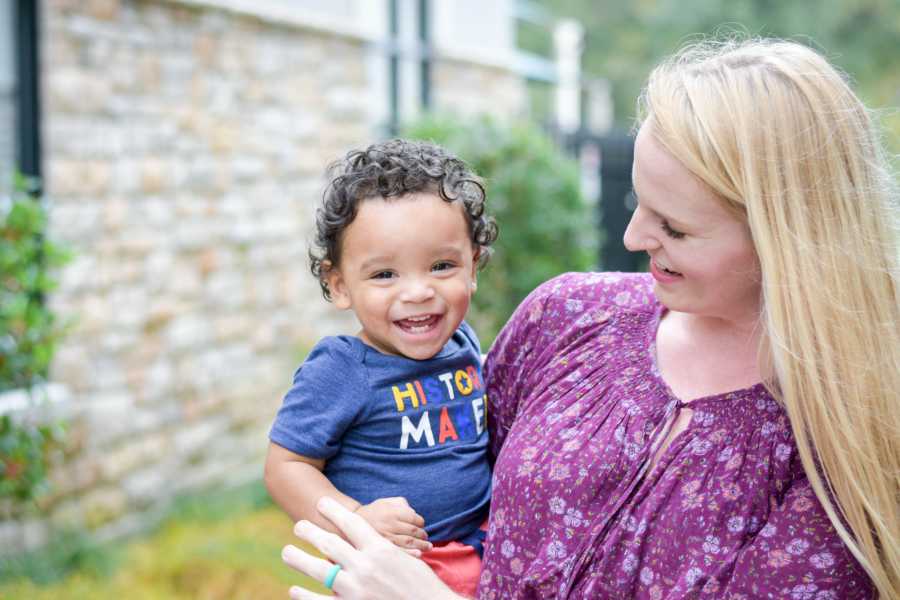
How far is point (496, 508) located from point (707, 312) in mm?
538

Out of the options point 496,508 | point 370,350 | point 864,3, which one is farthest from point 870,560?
point 864,3

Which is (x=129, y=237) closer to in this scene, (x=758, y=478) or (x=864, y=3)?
(x=758, y=478)

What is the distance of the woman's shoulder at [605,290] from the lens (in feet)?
7.46

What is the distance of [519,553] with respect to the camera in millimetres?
2049

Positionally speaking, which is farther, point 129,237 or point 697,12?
point 697,12

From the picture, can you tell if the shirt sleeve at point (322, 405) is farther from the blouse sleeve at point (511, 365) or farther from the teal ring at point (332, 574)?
the blouse sleeve at point (511, 365)

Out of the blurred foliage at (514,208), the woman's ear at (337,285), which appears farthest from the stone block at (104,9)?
the woman's ear at (337,285)

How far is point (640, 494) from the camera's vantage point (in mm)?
1950

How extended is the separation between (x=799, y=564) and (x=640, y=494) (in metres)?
0.29

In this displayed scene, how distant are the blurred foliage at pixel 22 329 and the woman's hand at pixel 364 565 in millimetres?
2538

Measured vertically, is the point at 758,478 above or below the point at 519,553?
above

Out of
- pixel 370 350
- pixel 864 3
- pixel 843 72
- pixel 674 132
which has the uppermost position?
pixel 864 3

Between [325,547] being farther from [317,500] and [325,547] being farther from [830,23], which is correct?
[830,23]

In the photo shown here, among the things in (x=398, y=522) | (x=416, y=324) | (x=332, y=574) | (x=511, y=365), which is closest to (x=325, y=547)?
(x=332, y=574)
